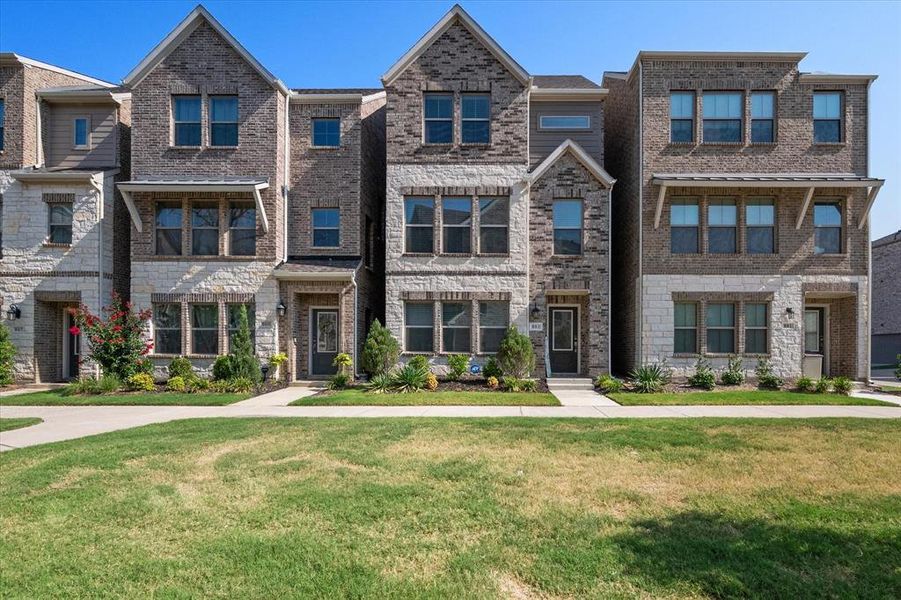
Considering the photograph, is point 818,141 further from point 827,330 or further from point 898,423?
point 898,423

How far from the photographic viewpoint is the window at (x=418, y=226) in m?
15.6

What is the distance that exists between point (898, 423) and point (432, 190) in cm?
1240

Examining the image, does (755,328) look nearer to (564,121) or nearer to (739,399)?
(739,399)

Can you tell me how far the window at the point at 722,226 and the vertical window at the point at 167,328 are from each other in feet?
56.0

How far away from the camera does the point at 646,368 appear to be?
47.1 ft

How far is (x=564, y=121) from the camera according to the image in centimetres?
1620

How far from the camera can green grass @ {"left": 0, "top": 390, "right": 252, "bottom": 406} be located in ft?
38.9

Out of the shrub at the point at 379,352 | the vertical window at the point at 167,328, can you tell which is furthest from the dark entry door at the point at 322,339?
the vertical window at the point at 167,328

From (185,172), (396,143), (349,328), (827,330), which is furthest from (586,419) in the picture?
(185,172)

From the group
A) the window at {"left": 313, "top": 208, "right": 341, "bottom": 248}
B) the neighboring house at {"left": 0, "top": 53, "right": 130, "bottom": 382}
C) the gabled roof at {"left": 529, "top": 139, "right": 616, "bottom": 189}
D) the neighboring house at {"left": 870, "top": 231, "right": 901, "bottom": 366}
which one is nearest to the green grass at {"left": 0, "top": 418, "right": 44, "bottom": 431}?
the neighboring house at {"left": 0, "top": 53, "right": 130, "bottom": 382}

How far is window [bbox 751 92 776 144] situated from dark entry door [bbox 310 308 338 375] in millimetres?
14773

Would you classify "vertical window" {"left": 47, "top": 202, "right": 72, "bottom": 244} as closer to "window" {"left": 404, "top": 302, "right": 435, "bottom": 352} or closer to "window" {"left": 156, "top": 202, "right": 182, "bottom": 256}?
"window" {"left": 156, "top": 202, "right": 182, "bottom": 256}

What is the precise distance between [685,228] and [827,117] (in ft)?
18.5

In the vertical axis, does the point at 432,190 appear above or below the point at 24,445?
above
